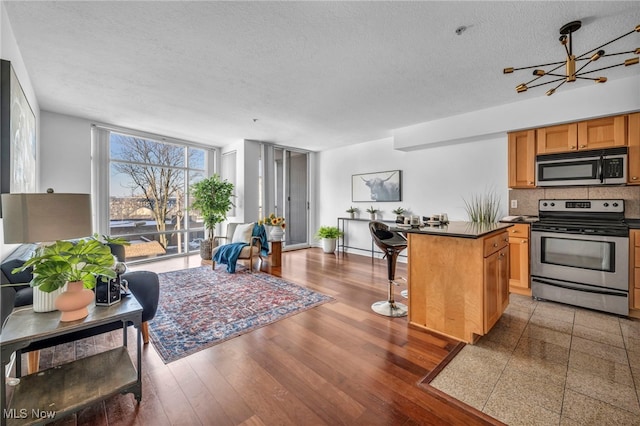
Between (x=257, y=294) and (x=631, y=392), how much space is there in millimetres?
3319

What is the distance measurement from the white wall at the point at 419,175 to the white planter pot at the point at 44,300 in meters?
5.00

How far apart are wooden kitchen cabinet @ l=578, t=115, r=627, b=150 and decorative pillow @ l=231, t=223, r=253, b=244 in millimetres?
4920

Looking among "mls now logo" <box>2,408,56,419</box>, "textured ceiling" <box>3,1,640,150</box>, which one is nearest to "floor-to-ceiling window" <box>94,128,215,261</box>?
"textured ceiling" <box>3,1,640,150</box>

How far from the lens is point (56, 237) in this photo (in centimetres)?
155

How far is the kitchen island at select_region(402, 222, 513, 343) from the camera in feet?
7.20

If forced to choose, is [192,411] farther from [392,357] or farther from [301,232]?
[301,232]

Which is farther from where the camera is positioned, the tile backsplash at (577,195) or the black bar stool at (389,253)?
the tile backsplash at (577,195)

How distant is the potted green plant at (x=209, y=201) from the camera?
17.9 ft

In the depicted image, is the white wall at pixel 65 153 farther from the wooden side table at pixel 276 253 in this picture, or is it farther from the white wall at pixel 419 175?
the white wall at pixel 419 175

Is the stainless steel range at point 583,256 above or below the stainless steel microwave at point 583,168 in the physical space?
below

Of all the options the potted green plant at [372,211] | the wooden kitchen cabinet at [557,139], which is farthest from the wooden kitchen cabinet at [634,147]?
the potted green plant at [372,211]

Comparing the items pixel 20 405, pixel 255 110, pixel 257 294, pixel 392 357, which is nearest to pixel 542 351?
pixel 392 357

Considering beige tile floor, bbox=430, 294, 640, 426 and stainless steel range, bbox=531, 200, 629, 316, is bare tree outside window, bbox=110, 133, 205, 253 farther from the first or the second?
stainless steel range, bbox=531, 200, 629, 316

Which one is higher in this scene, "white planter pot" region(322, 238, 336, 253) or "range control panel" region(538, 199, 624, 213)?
"range control panel" region(538, 199, 624, 213)
